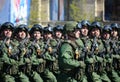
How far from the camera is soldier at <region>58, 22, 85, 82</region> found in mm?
6766

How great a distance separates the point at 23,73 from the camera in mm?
8898

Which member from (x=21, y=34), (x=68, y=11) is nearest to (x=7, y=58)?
(x=21, y=34)

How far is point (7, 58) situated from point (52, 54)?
1192 millimetres

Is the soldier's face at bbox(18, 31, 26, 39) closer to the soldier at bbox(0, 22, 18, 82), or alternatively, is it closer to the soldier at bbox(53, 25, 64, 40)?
the soldier at bbox(0, 22, 18, 82)

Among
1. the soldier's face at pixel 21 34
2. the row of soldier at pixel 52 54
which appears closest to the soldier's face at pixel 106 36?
the row of soldier at pixel 52 54

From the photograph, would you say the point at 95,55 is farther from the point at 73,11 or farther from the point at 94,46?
the point at 73,11

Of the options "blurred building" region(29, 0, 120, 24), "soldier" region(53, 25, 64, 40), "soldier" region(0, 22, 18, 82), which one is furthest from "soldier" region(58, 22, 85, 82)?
"blurred building" region(29, 0, 120, 24)

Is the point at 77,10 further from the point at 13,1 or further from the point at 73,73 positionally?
the point at 73,73

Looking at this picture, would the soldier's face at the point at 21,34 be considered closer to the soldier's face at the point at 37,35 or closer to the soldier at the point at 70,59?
the soldier's face at the point at 37,35

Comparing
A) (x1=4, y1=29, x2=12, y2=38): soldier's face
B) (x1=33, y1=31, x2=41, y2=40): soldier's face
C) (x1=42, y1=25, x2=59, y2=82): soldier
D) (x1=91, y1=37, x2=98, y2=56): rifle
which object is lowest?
(x1=42, y1=25, x2=59, y2=82): soldier

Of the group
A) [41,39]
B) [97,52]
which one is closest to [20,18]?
[41,39]

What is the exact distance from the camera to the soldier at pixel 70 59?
6.77 metres

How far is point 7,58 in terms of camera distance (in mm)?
8516

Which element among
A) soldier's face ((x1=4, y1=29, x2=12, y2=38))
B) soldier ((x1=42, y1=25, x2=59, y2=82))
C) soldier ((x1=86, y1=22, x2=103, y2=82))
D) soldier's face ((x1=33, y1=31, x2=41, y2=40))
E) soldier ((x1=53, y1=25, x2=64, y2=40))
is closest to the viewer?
soldier ((x1=86, y1=22, x2=103, y2=82))
